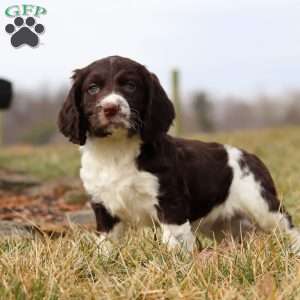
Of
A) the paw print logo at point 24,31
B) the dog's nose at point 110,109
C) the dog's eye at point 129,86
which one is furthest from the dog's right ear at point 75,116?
the paw print logo at point 24,31

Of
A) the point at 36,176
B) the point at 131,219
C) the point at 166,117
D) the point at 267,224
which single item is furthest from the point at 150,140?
the point at 36,176

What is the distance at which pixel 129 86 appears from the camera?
15.1 ft

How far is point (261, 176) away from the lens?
5.57 meters

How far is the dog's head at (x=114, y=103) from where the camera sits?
443 cm

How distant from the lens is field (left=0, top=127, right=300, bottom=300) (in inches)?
133

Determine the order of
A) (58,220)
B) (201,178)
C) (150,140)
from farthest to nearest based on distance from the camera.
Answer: (58,220)
(201,178)
(150,140)

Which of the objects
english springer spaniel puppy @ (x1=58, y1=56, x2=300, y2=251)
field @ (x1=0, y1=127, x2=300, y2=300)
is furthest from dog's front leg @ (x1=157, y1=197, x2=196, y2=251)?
field @ (x1=0, y1=127, x2=300, y2=300)

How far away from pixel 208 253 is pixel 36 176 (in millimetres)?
7890

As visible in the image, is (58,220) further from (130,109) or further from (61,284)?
Result: (61,284)

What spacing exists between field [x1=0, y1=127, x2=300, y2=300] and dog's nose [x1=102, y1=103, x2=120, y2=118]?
2.42 feet

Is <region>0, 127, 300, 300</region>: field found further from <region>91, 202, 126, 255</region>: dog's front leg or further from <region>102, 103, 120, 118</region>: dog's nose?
<region>102, 103, 120, 118</region>: dog's nose

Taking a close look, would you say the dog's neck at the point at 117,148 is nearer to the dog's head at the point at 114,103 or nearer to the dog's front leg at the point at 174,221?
the dog's head at the point at 114,103

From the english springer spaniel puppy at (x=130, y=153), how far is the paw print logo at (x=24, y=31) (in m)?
1.86

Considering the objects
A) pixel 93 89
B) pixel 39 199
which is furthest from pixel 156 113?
pixel 39 199
